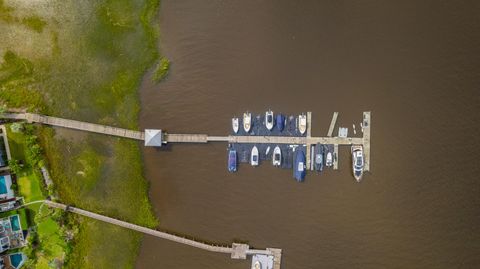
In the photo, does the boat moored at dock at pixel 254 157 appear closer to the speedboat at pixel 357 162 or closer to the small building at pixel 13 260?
the speedboat at pixel 357 162

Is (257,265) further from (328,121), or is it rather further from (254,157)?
(328,121)

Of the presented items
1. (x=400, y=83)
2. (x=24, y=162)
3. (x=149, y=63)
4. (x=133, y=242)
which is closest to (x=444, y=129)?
(x=400, y=83)

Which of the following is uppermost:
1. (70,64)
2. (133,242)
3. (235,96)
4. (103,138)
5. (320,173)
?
(70,64)

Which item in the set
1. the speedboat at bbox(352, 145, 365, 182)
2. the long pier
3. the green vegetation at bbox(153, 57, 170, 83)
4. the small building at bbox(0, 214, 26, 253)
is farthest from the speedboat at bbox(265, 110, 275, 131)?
the small building at bbox(0, 214, 26, 253)

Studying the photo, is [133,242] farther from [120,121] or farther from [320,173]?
[320,173]

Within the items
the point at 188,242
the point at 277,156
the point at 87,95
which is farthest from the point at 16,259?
the point at 277,156

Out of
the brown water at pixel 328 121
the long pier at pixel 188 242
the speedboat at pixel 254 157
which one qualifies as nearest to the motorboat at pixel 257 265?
the long pier at pixel 188 242
